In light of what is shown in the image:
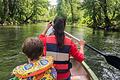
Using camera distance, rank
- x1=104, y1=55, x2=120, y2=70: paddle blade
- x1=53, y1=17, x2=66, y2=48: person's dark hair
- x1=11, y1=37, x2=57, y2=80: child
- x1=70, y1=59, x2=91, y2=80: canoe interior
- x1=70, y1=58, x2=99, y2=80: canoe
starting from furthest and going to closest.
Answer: x1=70, y1=59, x2=91, y2=80: canoe interior, x1=70, y1=58, x2=99, y2=80: canoe, x1=104, y1=55, x2=120, y2=70: paddle blade, x1=53, y1=17, x2=66, y2=48: person's dark hair, x1=11, y1=37, x2=57, y2=80: child

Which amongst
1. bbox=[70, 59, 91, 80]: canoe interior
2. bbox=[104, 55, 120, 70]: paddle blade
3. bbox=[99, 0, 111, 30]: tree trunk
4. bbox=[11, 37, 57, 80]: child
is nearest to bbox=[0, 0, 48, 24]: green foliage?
bbox=[99, 0, 111, 30]: tree trunk

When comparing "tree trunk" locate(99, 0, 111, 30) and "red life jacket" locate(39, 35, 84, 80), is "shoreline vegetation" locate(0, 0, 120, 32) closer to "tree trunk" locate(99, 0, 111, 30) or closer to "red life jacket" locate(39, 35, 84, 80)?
"tree trunk" locate(99, 0, 111, 30)

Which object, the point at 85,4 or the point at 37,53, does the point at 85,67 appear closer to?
the point at 37,53

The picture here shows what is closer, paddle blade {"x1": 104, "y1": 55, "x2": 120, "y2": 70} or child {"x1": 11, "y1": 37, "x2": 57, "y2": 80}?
child {"x1": 11, "y1": 37, "x2": 57, "y2": 80}

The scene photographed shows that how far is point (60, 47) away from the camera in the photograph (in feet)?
12.6

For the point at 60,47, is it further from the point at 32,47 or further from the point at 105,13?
the point at 105,13

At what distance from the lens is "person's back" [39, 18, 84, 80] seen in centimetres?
381

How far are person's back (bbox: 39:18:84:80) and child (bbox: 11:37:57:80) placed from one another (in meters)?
0.83

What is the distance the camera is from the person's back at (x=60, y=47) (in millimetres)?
3807

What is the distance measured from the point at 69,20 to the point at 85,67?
2824 inches

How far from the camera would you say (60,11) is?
243ft

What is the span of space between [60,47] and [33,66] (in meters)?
0.97

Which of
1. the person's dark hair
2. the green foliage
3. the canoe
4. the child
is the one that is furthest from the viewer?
the green foliage

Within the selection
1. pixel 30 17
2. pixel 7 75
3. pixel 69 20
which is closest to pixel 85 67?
pixel 7 75
